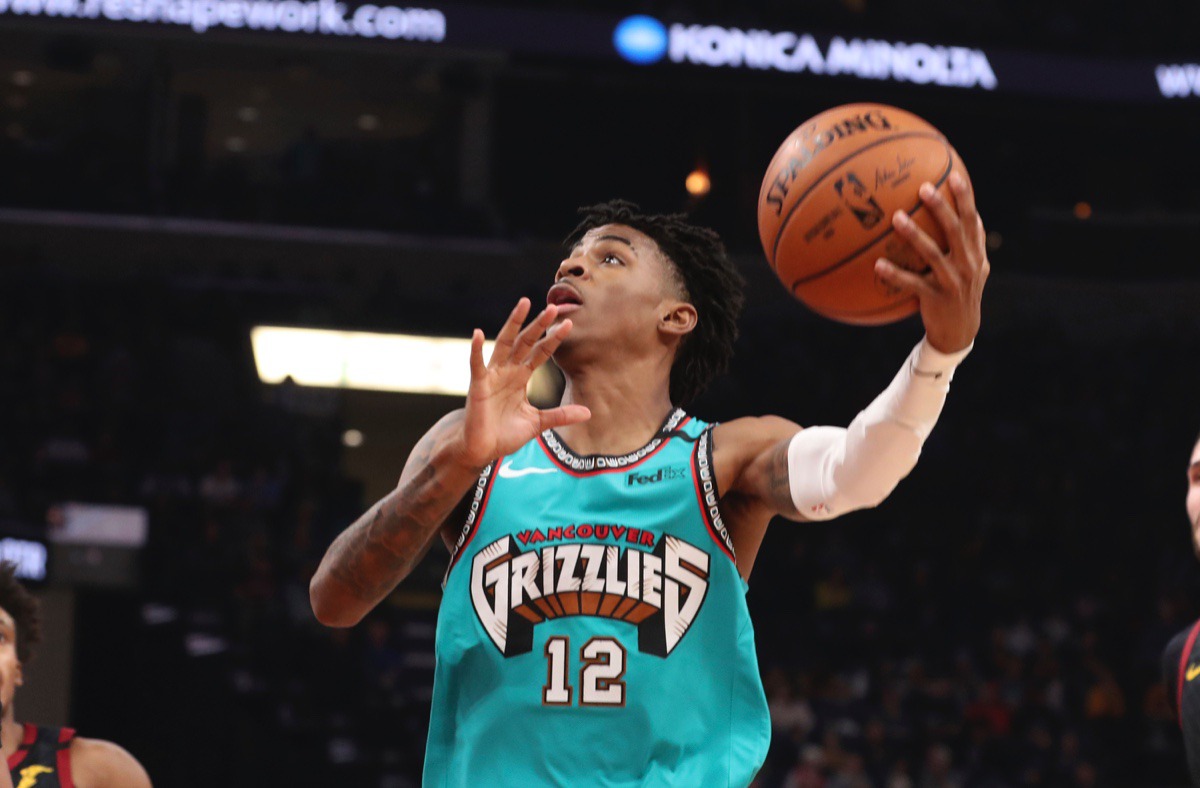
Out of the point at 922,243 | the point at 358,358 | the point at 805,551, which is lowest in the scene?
the point at 922,243

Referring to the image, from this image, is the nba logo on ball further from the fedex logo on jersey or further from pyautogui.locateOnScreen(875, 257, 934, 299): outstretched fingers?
pyautogui.locateOnScreen(875, 257, 934, 299): outstretched fingers

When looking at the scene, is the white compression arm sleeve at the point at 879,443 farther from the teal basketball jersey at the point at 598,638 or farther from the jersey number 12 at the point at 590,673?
the jersey number 12 at the point at 590,673

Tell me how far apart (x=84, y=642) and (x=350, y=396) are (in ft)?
25.8

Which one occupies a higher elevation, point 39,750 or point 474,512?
point 474,512

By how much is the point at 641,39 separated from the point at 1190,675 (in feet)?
37.0

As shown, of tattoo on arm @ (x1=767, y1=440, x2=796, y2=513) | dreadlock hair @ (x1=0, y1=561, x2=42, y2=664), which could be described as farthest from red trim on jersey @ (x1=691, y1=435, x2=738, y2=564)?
dreadlock hair @ (x1=0, y1=561, x2=42, y2=664)

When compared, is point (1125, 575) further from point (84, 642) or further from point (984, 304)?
point (84, 642)

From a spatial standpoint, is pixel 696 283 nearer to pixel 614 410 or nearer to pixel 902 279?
pixel 614 410

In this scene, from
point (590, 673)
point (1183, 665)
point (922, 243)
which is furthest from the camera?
point (1183, 665)

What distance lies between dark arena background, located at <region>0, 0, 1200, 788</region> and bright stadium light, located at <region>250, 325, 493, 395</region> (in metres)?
0.05

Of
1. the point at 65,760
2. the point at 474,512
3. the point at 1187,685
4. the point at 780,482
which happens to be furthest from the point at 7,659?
the point at 1187,685

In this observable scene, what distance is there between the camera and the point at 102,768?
4598 millimetres

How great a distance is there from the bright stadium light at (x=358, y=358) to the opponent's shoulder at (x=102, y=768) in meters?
11.2

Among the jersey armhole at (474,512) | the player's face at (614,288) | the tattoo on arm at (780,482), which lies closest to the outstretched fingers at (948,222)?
the tattoo on arm at (780,482)
